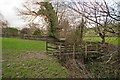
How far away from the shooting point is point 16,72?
3.17 m

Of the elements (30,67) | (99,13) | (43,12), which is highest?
(43,12)

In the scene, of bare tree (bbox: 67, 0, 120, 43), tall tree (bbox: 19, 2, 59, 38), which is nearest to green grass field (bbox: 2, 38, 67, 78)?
bare tree (bbox: 67, 0, 120, 43)

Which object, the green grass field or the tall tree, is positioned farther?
the tall tree

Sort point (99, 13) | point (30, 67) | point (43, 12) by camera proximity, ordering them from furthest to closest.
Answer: point (43, 12)
point (30, 67)
point (99, 13)

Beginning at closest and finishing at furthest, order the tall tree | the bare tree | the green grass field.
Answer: the bare tree, the green grass field, the tall tree

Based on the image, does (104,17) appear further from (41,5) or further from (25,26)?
(25,26)

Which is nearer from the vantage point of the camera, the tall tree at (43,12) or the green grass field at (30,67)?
the green grass field at (30,67)

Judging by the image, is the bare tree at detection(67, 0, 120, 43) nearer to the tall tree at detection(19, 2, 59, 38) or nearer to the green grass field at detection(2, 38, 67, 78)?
the green grass field at detection(2, 38, 67, 78)

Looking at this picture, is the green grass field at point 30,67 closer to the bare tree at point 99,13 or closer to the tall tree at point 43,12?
the bare tree at point 99,13

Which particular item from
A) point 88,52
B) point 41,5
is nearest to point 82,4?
point 88,52

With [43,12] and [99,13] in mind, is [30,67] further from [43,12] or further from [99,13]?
[43,12]

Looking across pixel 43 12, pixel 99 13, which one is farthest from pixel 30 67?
pixel 43 12

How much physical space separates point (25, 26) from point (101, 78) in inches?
542

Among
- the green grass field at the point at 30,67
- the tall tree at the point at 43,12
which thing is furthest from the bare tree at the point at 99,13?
the tall tree at the point at 43,12
